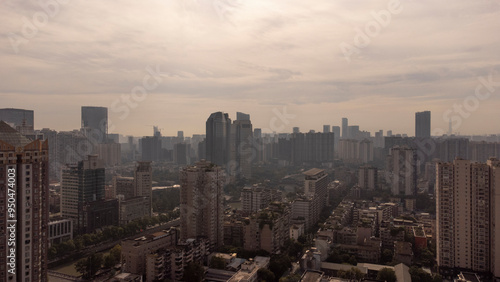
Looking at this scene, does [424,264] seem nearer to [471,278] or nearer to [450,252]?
[450,252]

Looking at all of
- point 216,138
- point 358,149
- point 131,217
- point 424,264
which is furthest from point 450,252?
point 358,149

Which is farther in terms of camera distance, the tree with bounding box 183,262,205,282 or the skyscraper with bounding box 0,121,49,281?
the tree with bounding box 183,262,205,282

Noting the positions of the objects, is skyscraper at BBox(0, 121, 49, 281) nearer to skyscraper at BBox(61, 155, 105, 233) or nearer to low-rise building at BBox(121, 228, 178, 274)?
A: low-rise building at BBox(121, 228, 178, 274)

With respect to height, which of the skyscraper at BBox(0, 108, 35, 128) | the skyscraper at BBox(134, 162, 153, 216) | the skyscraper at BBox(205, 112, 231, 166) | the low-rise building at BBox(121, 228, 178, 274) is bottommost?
the low-rise building at BBox(121, 228, 178, 274)

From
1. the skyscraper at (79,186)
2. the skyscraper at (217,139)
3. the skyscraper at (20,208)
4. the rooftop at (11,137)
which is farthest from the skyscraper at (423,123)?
the rooftop at (11,137)

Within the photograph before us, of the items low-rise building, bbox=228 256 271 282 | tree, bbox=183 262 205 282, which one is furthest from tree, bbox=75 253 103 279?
low-rise building, bbox=228 256 271 282

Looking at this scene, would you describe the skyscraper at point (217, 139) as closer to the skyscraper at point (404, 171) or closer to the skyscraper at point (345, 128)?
the skyscraper at point (404, 171)

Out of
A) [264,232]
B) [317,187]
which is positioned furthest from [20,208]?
[317,187]
